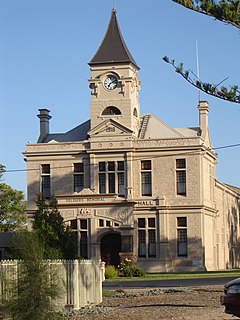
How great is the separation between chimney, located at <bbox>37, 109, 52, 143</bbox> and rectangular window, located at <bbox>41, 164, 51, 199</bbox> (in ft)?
12.9

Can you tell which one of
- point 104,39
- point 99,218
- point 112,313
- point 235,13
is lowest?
point 112,313

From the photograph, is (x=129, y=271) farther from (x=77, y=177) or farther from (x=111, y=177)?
(x=77, y=177)

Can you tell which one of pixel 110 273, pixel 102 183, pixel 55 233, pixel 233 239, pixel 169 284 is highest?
pixel 102 183

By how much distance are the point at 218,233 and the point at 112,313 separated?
48246 millimetres

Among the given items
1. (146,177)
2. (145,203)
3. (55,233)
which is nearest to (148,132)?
(146,177)

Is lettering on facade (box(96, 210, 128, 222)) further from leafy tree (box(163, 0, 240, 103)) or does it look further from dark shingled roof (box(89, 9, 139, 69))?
leafy tree (box(163, 0, 240, 103))

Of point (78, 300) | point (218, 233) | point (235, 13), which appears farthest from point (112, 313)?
point (218, 233)

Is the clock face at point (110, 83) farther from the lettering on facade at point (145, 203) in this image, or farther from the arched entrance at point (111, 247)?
the arched entrance at point (111, 247)

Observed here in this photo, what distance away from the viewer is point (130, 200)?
6150 cm

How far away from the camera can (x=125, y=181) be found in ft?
205

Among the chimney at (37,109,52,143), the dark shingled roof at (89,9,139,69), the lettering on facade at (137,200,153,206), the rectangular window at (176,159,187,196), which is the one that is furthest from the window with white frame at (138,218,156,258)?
the dark shingled roof at (89,9,139,69)

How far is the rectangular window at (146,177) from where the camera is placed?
63.0 meters

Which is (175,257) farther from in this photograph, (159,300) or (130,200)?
(159,300)

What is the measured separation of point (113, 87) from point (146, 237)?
11425 millimetres
